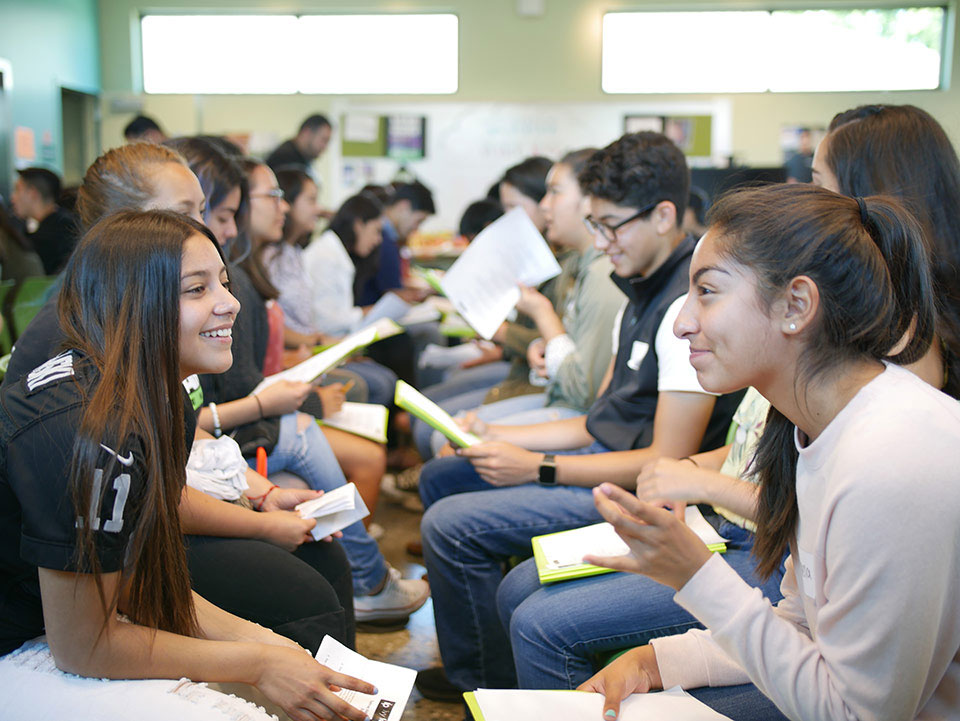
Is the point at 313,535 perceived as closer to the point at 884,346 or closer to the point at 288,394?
the point at 288,394

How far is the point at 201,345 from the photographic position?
125 centimetres

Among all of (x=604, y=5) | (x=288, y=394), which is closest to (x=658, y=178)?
(x=288, y=394)

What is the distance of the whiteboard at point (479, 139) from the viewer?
7.70m

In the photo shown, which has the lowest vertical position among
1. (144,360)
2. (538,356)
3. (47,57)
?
(538,356)

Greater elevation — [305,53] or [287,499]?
[305,53]

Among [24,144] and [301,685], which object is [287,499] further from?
[24,144]

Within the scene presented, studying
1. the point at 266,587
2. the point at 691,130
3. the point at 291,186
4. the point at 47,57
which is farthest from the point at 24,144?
the point at 266,587

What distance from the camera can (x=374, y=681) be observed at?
1.26 m

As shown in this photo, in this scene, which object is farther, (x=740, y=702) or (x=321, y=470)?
(x=321, y=470)

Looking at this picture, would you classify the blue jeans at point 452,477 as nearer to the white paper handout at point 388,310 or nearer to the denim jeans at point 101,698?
the denim jeans at point 101,698

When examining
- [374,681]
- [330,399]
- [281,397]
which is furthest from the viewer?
[330,399]

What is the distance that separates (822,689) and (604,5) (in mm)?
7837

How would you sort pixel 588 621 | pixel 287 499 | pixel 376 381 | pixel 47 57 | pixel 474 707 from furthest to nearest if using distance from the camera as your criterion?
pixel 47 57, pixel 376 381, pixel 287 499, pixel 588 621, pixel 474 707

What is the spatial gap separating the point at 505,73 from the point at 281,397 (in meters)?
6.51
